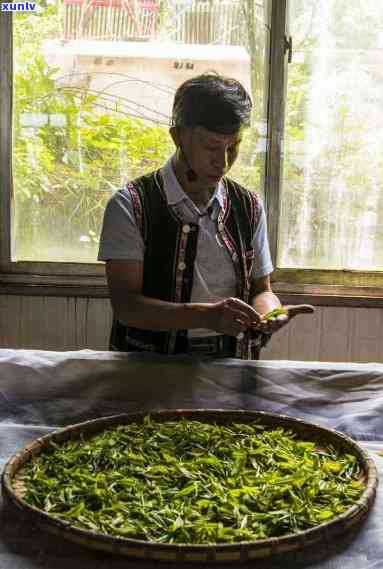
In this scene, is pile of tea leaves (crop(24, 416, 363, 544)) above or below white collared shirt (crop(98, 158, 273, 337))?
below

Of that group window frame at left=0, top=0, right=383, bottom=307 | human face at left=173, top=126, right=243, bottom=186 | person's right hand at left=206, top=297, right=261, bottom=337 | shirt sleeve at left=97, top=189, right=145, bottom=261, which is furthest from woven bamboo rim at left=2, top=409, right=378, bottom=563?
window frame at left=0, top=0, right=383, bottom=307

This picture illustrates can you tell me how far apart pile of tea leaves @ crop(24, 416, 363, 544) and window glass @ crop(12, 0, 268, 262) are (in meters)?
2.33

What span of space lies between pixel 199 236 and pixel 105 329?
5.68 ft

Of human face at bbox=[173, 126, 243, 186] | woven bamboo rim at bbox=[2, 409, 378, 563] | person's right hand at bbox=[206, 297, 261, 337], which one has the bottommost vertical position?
woven bamboo rim at bbox=[2, 409, 378, 563]

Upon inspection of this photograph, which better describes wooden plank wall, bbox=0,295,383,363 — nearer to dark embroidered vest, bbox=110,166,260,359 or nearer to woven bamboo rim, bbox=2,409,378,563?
dark embroidered vest, bbox=110,166,260,359

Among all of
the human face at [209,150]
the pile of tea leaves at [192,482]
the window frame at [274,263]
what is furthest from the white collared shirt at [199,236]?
the window frame at [274,263]

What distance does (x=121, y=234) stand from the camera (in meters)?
2.02

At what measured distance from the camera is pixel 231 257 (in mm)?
2133

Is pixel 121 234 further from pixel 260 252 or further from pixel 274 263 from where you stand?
pixel 274 263

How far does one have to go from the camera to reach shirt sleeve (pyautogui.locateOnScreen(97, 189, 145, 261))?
79.1 inches

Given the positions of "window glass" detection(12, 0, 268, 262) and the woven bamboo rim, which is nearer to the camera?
the woven bamboo rim

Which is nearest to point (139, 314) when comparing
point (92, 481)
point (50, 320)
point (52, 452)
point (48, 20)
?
point (52, 452)

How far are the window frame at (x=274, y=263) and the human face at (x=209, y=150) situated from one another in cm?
163

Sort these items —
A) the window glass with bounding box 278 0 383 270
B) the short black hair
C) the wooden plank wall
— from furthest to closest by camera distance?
the wooden plank wall → the window glass with bounding box 278 0 383 270 → the short black hair
